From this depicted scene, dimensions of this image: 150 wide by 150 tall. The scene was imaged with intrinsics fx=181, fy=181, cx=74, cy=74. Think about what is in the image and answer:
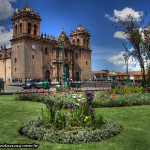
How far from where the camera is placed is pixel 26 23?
3631cm

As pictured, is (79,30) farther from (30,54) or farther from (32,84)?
(32,84)

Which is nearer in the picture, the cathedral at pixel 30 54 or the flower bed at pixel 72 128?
the flower bed at pixel 72 128

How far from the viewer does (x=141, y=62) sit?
41.0 ft

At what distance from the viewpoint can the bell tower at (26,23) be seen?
36312 mm

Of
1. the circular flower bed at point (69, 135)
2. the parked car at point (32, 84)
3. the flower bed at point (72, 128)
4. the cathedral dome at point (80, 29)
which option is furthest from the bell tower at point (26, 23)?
the circular flower bed at point (69, 135)

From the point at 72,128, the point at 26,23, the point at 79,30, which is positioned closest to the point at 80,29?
the point at 79,30

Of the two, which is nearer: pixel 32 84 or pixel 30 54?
pixel 32 84

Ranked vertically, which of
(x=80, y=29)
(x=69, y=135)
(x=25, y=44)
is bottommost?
(x=69, y=135)

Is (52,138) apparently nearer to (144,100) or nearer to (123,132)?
(123,132)

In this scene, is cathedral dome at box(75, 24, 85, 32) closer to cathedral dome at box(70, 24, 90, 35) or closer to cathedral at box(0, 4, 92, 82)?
cathedral dome at box(70, 24, 90, 35)

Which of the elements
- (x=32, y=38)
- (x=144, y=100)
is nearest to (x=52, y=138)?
(x=144, y=100)

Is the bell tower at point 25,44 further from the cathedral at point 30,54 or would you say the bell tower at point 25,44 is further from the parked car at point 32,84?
the parked car at point 32,84

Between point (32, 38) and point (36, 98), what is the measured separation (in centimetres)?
2901

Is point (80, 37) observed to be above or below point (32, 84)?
above
